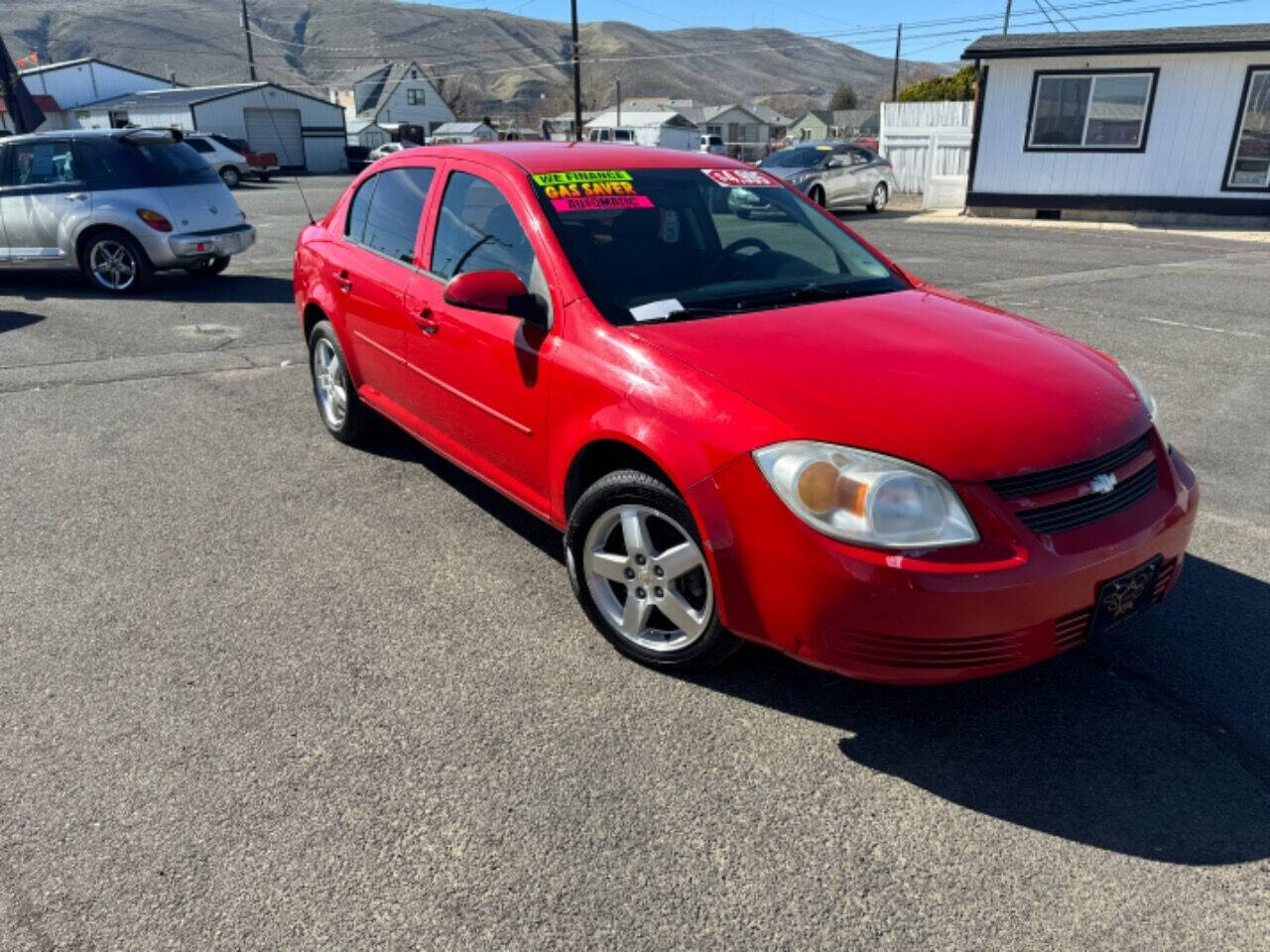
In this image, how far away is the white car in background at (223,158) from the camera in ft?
105

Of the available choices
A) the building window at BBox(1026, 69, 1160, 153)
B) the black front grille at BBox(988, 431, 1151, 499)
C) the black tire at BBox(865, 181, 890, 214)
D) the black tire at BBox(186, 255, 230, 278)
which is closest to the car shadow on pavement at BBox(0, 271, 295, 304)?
the black tire at BBox(186, 255, 230, 278)

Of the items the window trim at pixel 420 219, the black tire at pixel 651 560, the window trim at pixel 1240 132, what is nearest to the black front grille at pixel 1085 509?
the black tire at pixel 651 560

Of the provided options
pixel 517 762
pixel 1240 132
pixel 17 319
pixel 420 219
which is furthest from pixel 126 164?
pixel 1240 132

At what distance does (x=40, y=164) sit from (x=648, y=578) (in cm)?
999

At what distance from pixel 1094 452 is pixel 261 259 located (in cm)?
1287

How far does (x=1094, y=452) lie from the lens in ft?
8.88

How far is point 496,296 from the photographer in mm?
3270

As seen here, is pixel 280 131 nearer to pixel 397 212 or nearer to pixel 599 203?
pixel 397 212

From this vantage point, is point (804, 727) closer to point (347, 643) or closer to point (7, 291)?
point (347, 643)

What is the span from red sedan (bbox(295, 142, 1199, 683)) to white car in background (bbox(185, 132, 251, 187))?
32.1m

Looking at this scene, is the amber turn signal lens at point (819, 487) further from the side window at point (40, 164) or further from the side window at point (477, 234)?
the side window at point (40, 164)

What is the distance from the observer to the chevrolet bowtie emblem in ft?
8.79

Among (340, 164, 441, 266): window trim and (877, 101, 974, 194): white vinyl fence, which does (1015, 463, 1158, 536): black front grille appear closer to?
(340, 164, 441, 266): window trim

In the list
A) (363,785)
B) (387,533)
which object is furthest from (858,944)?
(387,533)
